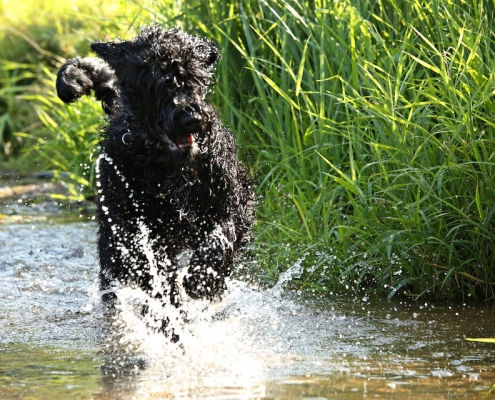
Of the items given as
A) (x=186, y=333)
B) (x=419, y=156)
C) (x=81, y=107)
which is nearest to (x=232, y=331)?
(x=186, y=333)

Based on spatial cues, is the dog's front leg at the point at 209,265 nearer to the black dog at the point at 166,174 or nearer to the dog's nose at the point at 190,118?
the black dog at the point at 166,174

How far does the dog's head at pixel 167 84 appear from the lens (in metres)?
4.16

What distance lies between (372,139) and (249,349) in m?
1.44

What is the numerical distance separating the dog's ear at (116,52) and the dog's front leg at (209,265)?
36.8 inches

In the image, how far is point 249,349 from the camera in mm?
3908

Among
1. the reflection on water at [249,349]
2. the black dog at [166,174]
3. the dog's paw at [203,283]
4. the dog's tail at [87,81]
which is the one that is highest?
the dog's tail at [87,81]

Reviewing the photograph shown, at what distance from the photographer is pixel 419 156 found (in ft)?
15.5

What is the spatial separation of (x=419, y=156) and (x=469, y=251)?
546mm

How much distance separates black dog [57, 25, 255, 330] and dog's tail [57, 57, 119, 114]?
488 millimetres

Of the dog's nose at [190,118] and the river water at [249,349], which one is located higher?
the dog's nose at [190,118]

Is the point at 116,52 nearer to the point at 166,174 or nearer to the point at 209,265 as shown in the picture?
the point at 166,174

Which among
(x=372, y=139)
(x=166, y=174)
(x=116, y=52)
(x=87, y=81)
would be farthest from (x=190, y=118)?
(x=87, y=81)

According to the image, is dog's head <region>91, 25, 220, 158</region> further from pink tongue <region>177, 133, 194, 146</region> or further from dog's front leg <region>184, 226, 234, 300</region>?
dog's front leg <region>184, 226, 234, 300</region>

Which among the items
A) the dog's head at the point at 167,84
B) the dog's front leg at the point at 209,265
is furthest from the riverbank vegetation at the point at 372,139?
the dog's head at the point at 167,84
